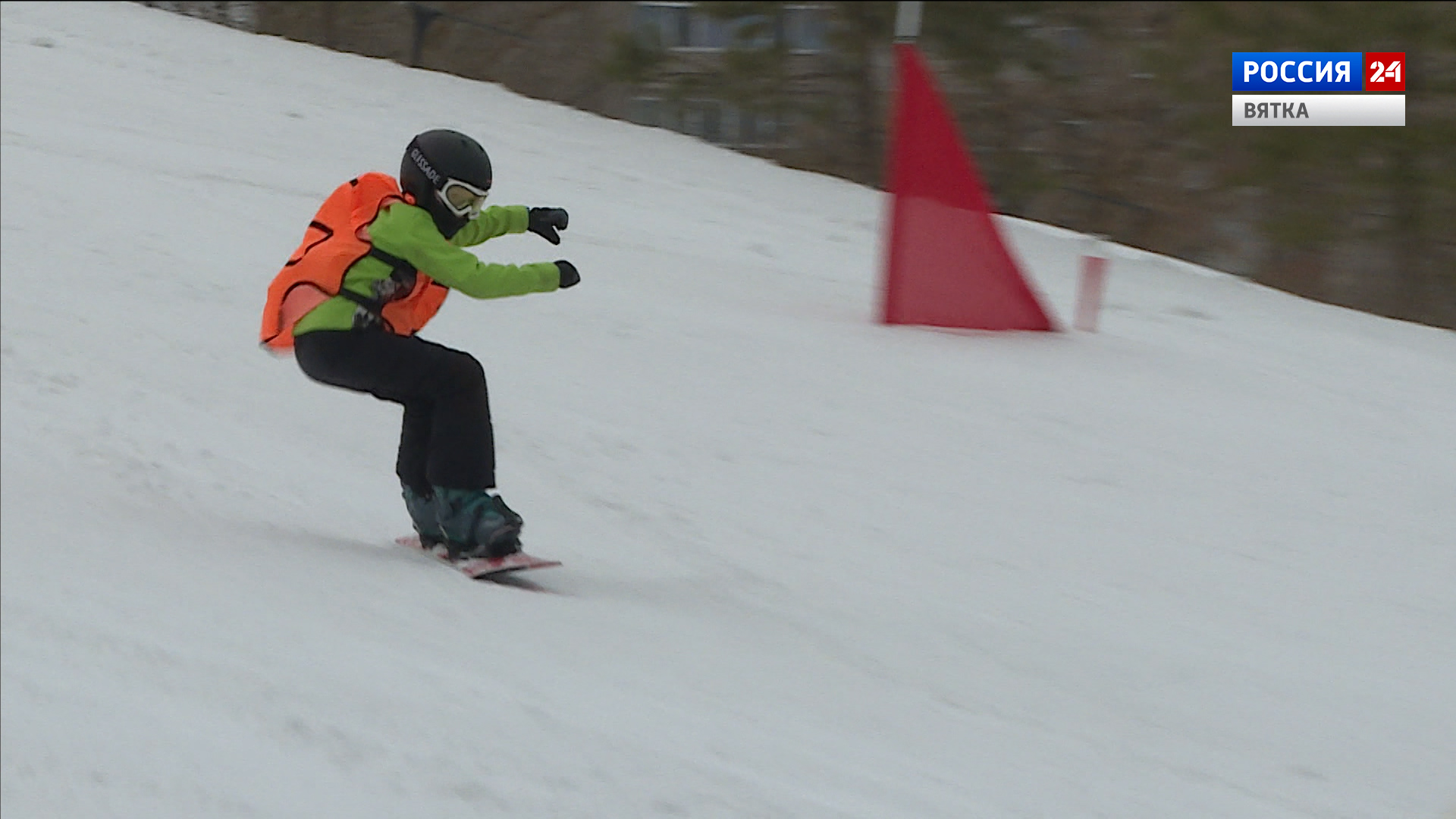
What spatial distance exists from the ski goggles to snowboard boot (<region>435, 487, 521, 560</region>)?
79 cm

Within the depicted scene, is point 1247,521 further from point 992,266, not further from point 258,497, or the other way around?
point 258,497

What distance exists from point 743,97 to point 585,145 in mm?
4610

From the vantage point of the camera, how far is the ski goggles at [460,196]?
4.64 meters

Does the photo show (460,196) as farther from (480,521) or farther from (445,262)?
(480,521)

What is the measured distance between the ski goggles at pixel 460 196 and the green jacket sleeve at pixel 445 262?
0.23ft

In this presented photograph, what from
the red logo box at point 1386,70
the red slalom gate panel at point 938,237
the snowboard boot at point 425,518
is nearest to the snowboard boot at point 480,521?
the snowboard boot at point 425,518

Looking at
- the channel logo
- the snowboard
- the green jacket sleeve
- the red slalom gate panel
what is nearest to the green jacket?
the green jacket sleeve

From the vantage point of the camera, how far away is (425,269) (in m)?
4.59

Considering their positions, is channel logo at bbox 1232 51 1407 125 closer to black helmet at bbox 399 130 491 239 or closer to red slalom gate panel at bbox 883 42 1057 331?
red slalom gate panel at bbox 883 42 1057 331

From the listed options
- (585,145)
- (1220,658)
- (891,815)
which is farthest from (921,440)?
(585,145)

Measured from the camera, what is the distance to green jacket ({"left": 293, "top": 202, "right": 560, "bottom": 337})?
4.57 meters

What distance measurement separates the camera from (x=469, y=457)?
15.9ft

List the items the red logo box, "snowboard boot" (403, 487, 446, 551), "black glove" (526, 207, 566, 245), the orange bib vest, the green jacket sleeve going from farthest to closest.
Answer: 1. the red logo box
2. "snowboard boot" (403, 487, 446, 551)
3. "black glove" (526, 207, 566, 245)
4. the orange bib vest
5. the green jacket sleeve

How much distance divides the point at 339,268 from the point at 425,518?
83 centimetres
